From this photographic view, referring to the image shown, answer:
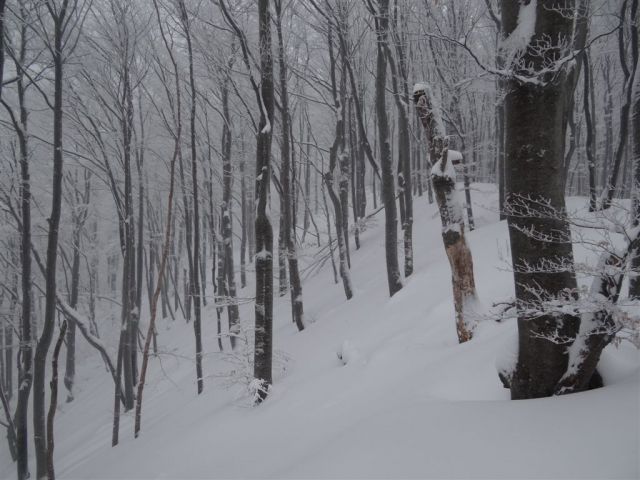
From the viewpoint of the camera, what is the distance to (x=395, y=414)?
318cm

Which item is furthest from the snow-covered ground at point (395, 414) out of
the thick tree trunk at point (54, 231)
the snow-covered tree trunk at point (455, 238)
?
the thick tree trunk at point (54, 231)

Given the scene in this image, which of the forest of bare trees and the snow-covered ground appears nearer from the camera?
the snow-covered ground

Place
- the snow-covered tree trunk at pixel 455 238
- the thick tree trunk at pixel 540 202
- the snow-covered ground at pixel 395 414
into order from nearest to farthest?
the snow-covered ground at pixel 395 414 < the thick tree trunk at pixel 540 202 < the snow-covered tree trunk at pixel 455 238

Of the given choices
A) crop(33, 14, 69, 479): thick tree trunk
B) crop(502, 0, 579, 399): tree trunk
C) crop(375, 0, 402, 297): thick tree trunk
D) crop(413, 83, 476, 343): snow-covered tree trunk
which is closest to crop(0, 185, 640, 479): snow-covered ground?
crop(502, 0, 579, 399): tree trunk

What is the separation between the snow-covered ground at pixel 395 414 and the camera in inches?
84.3

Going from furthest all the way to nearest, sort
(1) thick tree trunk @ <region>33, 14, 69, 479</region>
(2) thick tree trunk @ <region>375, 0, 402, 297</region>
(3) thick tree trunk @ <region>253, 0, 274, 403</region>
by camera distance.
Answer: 1. (2) thick tree trunk @ <region>375, 0, 402, 297</region>
2. (1) thick tree trunk @ <region>33, 14, 69, 479</region>
3. (3) thick tree trunk @ <region>253, 0, 274, 403</region>

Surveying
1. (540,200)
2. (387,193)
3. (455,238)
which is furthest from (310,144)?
(540,200)

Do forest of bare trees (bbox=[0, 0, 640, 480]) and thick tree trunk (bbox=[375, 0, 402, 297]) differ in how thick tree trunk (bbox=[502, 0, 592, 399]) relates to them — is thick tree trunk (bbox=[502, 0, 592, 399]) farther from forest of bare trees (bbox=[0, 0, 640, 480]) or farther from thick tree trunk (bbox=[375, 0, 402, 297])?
thick tree trunk (bbox=[375, 0, 402, 297])

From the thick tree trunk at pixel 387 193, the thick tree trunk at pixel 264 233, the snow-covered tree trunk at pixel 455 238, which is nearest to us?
the snow-covered tree trunk at pixel 455 238

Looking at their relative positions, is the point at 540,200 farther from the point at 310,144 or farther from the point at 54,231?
the point at 310,144

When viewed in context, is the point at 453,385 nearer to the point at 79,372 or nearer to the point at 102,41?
the point at 102,41

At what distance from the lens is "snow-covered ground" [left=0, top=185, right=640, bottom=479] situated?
7.02 ft

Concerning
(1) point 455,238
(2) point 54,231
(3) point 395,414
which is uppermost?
(2) point 54,231

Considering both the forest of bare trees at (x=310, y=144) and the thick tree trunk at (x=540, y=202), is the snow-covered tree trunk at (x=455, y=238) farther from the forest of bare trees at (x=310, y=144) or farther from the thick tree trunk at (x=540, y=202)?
the thick tree trunk at (x=540, y=202)
